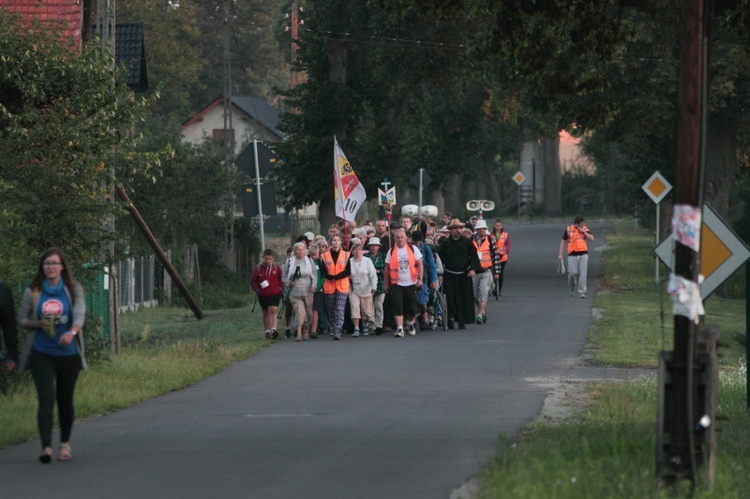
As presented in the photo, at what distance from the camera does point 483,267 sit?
26344mm

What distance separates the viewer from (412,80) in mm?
42656

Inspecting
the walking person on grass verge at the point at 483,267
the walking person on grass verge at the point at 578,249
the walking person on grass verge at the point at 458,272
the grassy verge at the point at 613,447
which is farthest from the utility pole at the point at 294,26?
the grassy verge at the point at 613,447

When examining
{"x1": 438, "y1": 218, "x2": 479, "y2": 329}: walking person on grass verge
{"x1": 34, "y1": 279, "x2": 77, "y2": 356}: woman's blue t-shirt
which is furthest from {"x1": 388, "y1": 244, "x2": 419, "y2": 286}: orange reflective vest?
{"x1": 34, "y1": 279, "x2": 77, "y2": 356}: woman's blue t-shirt

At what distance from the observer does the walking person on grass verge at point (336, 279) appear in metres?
→ 23.4

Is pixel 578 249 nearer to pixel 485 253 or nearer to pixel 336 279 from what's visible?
pixel 485 253

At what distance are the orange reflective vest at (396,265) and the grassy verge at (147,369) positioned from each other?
2458 mm

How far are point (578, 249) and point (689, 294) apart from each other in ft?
75.8

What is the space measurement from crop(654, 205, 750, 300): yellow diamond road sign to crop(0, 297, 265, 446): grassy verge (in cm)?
612

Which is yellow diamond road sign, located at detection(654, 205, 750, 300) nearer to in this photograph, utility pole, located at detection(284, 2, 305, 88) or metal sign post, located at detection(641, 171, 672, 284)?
metal sign post, located at detection(641, 171, 672, 284)

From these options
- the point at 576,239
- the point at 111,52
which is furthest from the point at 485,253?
the point at 111,52

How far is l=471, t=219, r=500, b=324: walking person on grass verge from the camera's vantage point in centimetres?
2609

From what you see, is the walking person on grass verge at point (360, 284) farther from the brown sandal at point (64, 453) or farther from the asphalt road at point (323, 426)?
the brown sandal at point (64, 453)

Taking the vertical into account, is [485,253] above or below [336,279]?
above

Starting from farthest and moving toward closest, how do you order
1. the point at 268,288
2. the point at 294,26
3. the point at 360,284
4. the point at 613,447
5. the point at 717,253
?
the point at 294,26 → the point at 360,284 → the point at 268,288 → the point at 717,253 → the point at 613,447
